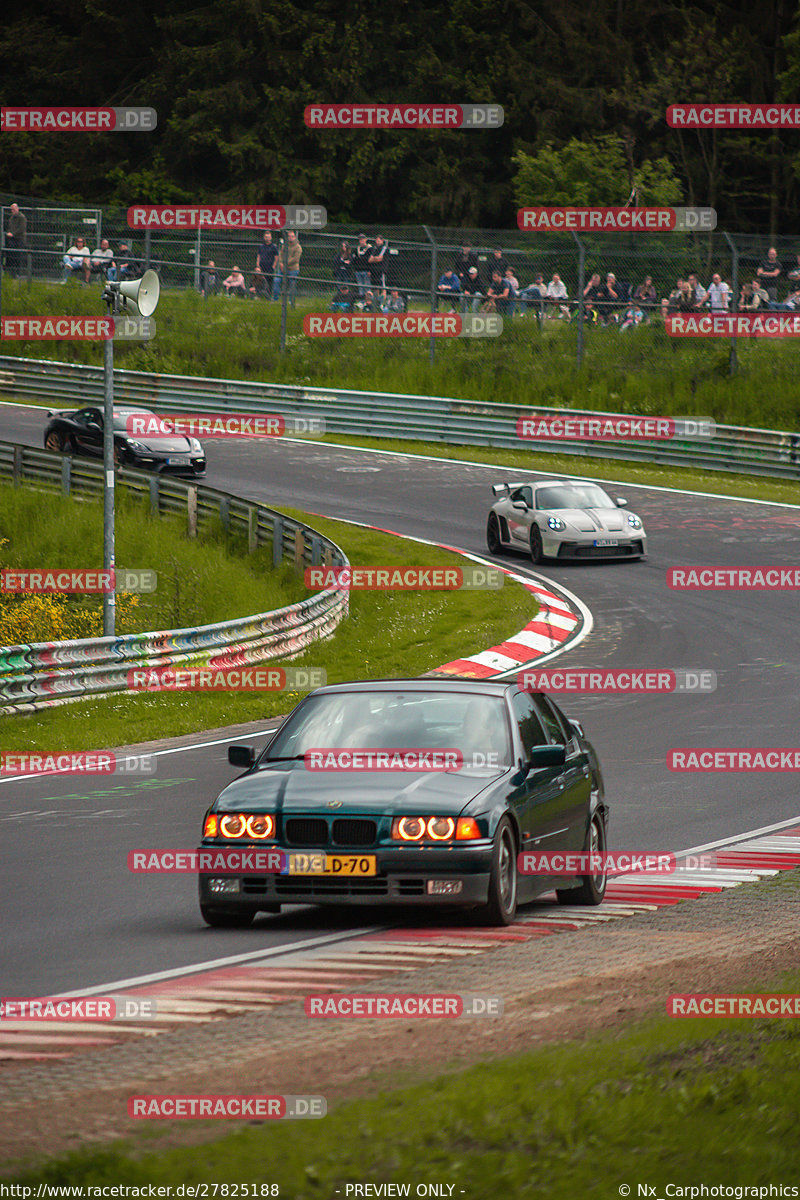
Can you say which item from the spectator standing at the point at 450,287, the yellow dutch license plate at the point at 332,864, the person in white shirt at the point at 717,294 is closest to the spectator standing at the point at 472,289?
the spectator standing at the point at 450,287

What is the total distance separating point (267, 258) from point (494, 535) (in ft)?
53.2

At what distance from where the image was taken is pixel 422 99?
69625mm

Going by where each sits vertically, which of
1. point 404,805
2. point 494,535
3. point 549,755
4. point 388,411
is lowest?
point 494,535

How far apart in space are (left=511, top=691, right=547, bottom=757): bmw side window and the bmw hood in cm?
50

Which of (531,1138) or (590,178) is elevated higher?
(590,178)

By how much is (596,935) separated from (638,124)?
210 ft

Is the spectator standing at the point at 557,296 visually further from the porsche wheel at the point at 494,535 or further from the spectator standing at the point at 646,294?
the porsche wheel at the point at 494,535

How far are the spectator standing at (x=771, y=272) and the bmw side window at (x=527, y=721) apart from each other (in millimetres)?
29429

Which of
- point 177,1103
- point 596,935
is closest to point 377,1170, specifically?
point 177,1103

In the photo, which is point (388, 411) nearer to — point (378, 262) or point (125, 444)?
point (378, 262)

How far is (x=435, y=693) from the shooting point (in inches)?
390

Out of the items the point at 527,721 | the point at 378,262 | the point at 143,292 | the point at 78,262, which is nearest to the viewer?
the point at 527,721

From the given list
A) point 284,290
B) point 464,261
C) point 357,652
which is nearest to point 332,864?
point 357,652

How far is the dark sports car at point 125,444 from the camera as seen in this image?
35.4 metres
